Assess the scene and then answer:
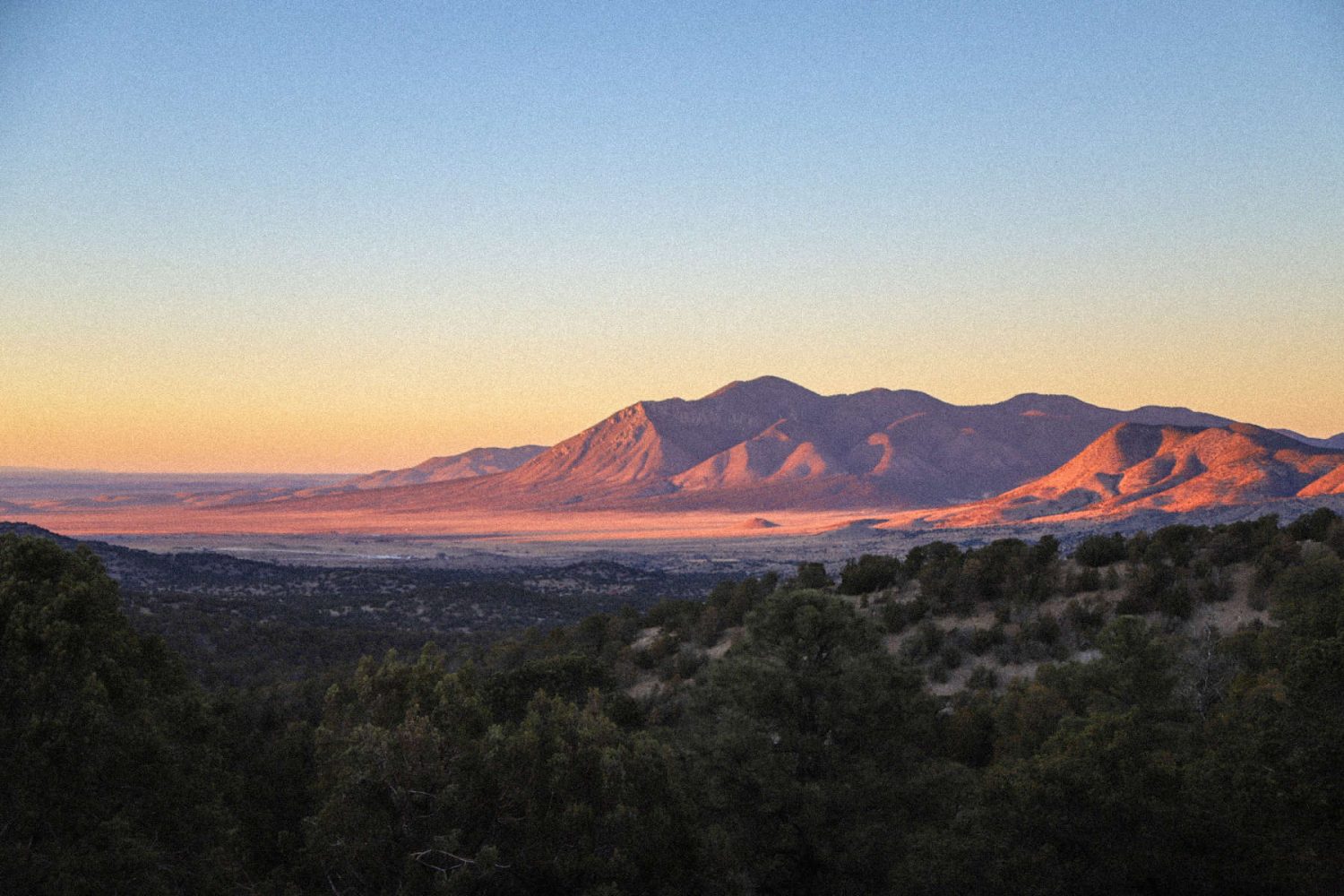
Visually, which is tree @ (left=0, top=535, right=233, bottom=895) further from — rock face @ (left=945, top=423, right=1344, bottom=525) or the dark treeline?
rock face @ (left=945, top=423, right=1344, bottom=525)

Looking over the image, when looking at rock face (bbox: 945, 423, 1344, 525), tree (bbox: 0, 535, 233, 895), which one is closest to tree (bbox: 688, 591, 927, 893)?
tree (bbox: 0, 535, 233, 895)

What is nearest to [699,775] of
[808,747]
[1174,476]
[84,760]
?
[808,747]

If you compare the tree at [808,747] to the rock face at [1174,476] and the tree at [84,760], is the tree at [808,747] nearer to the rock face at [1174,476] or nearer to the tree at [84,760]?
the tree at [84,760]

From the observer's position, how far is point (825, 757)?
15805mm

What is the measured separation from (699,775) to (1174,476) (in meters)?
134

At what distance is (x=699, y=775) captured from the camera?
1477 cm

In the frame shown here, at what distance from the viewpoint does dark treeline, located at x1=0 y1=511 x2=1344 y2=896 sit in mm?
10500

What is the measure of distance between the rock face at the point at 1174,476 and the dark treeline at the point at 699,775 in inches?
3855

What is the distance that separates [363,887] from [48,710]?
3.69 metres

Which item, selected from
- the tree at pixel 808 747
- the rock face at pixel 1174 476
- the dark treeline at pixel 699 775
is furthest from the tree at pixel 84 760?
the rock face at pixel 1174 476

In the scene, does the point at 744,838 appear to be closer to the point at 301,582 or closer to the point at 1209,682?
the point at 1209,682

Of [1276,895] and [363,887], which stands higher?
[363,887]

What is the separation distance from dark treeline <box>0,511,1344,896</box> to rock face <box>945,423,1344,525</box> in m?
97.9

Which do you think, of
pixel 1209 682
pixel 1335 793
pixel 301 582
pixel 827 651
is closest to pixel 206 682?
pixel 827 651
